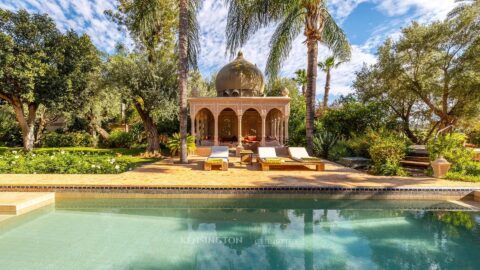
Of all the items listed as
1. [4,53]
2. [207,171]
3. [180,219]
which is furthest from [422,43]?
[4,53]

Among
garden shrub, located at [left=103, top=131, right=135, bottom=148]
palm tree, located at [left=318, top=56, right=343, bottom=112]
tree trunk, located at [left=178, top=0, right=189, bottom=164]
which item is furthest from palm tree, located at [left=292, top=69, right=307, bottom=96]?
tree trunk, located at [left=178, top=0, right=189, bottom=164]

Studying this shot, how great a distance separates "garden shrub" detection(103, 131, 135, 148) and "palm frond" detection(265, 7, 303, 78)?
15360 millimetres

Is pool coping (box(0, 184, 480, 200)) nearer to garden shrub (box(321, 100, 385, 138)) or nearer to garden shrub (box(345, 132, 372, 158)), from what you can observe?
garden shrub (box(345, 132, 372, 158))

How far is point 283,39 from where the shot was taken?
14031mm

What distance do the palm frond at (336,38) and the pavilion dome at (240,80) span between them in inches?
270

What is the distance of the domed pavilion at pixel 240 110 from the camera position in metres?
17.4

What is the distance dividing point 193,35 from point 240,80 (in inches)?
262

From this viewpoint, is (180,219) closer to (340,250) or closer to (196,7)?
(340,250)

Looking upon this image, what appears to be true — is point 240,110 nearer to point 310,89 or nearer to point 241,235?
point 310,89

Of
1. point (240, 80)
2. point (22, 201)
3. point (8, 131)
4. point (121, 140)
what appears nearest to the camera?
point (22, 201)

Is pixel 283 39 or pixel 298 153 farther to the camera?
pixel 283 39

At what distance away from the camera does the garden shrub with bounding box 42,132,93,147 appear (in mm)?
26203

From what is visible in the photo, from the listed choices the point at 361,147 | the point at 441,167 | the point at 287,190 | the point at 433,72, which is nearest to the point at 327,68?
the point at 433,72

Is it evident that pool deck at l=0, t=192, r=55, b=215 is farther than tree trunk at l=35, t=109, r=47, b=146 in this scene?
No
